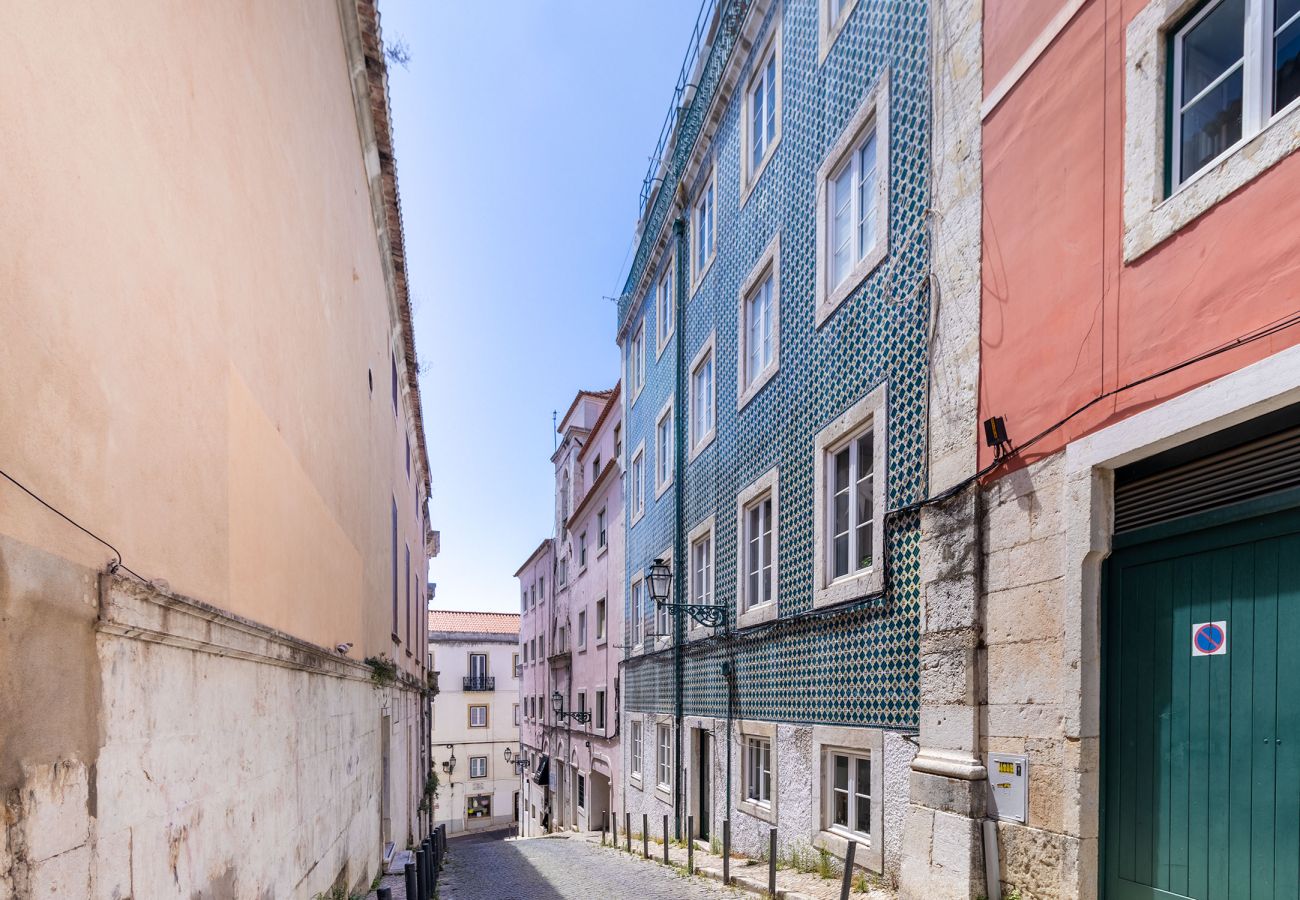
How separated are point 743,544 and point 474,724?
35109mm

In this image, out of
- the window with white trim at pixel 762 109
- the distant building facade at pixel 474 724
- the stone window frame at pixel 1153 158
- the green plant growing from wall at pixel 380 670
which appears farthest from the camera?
the distant building facade at pixel 474 724

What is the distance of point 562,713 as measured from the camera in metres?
24.7

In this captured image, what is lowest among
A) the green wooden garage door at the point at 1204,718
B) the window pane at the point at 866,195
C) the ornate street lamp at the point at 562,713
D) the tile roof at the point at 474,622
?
the tile roof at the point at 474,622

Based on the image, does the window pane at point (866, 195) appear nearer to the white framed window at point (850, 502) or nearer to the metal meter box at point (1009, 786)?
the white framed window at point (850, 502)

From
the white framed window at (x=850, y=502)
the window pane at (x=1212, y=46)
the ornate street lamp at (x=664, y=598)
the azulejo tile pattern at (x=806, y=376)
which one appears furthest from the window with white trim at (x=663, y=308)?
the window pane at (x=1212, y=46)

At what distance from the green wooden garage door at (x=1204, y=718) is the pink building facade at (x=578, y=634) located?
603 inches

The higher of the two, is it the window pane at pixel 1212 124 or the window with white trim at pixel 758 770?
the window pane at pixel 1212 124

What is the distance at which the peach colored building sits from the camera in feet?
6.83

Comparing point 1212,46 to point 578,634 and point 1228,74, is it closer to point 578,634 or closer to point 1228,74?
point 1228,74

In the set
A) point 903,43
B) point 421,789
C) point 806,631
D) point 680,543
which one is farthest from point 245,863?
point 421,789

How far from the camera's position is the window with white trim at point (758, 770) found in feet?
32.2

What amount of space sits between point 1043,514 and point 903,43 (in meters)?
4.32

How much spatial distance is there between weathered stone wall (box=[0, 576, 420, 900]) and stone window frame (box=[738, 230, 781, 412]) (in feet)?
19.9

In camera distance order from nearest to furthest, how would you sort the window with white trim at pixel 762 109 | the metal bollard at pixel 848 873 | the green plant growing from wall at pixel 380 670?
1. the metal bollard at pixel 848 873
2. the green plant growing from wall at pixel 380 670
3. the window with white trim at pixel 762 109
